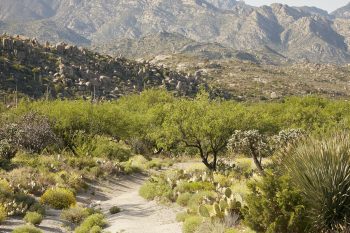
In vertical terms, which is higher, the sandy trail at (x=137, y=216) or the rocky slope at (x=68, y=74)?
the rocky slope at (x=68, y=74)

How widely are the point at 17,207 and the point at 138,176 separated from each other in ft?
43.8

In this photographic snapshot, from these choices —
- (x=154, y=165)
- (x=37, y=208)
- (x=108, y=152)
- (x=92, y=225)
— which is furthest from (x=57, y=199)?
(x=108, y=152)

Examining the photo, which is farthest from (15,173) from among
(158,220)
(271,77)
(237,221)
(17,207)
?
(271,77)

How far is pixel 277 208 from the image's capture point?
33.3 feet

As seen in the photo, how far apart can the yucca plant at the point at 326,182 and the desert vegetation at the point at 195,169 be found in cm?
2

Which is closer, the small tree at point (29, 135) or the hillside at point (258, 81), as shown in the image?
the small tree at point (29, 135)

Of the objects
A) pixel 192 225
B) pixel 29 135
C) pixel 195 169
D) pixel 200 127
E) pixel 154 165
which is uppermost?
pixel 200 127

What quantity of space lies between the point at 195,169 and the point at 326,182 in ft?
61.0

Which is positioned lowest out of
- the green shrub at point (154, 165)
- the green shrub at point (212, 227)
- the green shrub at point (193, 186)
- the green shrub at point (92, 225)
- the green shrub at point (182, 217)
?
the green shrub at point (154, 165)

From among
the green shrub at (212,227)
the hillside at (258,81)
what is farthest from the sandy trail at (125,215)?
the hillside at (258,81)

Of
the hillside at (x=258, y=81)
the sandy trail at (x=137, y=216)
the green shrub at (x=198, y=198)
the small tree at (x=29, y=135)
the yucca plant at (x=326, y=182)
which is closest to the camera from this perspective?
the yucca plant at (x=326, y=182)

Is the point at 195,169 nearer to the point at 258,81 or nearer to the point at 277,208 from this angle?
the point at 277,208

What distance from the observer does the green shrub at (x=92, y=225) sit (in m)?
14.2

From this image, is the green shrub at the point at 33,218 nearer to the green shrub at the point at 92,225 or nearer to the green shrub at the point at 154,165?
the green shrub at the point at 92,225
